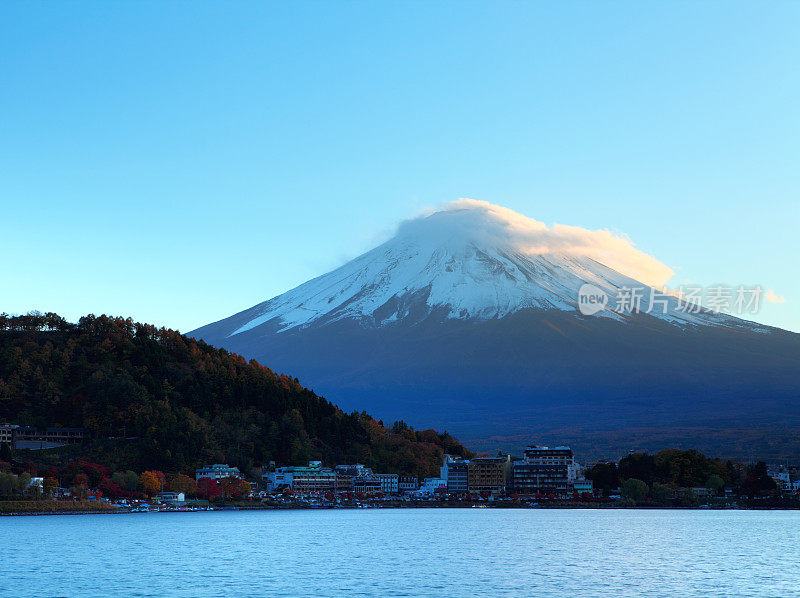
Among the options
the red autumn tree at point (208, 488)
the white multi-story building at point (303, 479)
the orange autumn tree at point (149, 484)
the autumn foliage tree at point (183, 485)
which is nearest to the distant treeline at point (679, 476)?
the white multi-story building at point (303, 479)

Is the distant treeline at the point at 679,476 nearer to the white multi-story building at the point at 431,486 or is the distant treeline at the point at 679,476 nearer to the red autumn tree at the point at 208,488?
the white multi-story building at the point at 431,486

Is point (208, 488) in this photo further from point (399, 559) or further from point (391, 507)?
point (399, 559)

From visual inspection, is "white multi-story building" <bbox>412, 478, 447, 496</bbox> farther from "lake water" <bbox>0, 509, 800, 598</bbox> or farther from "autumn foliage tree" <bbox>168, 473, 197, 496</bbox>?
"lake water" <bbox>0, 509, 800, 598</bbox>

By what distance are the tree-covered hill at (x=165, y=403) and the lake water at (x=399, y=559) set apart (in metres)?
23.1

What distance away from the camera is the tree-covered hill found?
96.4m

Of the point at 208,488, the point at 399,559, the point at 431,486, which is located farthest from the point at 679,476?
the point at 399,559

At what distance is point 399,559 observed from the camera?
45.3 m

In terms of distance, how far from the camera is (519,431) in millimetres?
161750

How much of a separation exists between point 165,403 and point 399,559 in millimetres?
57924

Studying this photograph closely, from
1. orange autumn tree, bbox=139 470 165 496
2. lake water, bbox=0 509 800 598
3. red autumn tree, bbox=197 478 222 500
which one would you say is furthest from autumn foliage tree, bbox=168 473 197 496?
lake water, bbox=0 509 800 598

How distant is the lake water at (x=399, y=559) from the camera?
3562 centimetres

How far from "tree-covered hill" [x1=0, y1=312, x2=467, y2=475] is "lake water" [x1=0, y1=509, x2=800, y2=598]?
75.9ft

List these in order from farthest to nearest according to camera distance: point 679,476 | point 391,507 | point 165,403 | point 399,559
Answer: point 391,507 < point 679,476 < point 165,403 < point 399,559

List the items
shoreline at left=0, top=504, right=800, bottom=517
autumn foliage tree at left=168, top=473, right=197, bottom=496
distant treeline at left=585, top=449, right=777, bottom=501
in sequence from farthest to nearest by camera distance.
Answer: distant treeline at left=585, top=449, right=777, bottom=501 < autumn foliage tree at left=168, top=473, right=197, bottom=496 < shoreline at left=0, top=504, right=800, bottom=517
